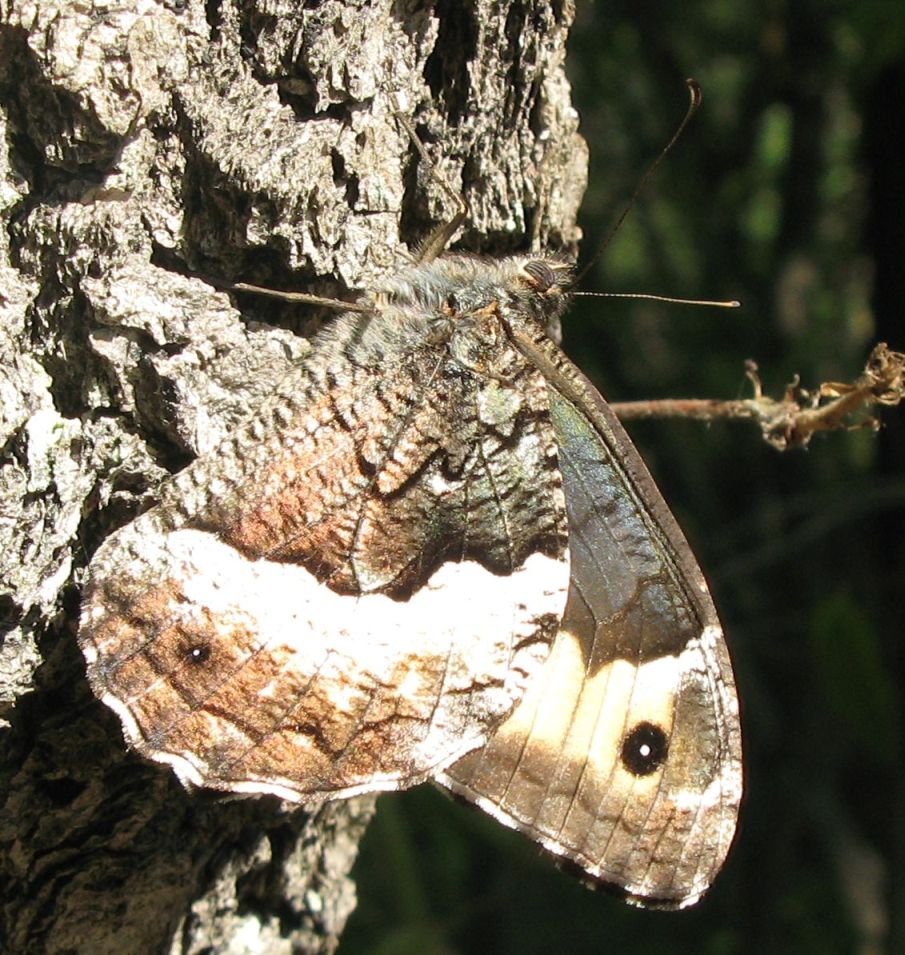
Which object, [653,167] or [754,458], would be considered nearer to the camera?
[653,167]

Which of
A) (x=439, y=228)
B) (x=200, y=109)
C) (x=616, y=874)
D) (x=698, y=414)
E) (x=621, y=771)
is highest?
(x=200, y=109)

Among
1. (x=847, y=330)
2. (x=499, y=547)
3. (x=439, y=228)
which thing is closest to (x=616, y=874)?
(x=499, y=547)

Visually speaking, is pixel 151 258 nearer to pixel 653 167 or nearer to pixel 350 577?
pixel 350 577

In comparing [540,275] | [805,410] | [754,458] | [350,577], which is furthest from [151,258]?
[754,458]

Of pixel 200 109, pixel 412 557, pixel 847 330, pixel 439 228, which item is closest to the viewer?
pixel 200 109

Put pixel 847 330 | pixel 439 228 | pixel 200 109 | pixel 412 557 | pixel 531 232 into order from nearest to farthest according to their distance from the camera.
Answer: pixel 200 109
pixel 412 557
pixel 439 228
pixel 531 232
pixel 847 330

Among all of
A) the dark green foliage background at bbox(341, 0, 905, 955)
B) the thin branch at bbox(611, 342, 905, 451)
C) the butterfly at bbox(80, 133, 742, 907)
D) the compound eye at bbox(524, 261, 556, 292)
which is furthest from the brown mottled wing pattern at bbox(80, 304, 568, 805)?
the dark green foliage background at bbox(341, 0, 905, 955)

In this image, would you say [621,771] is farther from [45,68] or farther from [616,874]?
[45,68]
